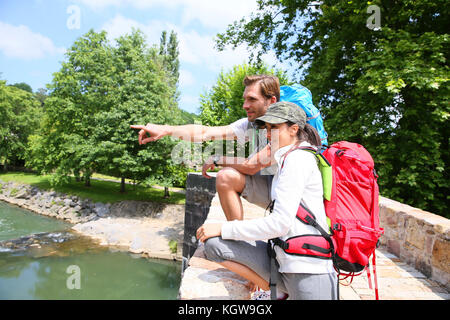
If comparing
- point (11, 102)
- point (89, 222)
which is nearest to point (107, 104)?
point (89, 222)

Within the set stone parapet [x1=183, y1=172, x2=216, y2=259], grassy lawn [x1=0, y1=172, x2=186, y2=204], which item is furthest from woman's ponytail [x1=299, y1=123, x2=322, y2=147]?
grassy lawn [x1=0, y1=172, x2=186, y2=204]

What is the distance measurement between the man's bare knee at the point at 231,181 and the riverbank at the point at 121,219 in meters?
11.8

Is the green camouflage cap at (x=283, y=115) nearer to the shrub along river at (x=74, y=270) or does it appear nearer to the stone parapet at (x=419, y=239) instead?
the stone parapet at (x=419, y=239)

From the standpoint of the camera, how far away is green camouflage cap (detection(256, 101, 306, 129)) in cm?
163

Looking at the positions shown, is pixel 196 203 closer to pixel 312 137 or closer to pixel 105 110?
pixel 312 137

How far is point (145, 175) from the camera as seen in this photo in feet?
57.7

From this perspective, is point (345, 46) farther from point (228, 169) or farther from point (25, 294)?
point (25, 294)

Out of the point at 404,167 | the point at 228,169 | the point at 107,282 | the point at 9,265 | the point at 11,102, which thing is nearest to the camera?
the point at 228,169

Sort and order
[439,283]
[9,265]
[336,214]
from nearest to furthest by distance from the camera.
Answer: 1. [336,214]
2. [439,283]
3. [9,265]

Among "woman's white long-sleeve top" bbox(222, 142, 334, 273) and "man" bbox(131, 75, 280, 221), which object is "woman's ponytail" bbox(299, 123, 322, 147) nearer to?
"woman's white long-sleeve top" bbox(222, 142, 334, 273)

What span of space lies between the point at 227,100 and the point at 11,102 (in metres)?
28.2

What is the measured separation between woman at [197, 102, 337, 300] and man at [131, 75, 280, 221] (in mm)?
440

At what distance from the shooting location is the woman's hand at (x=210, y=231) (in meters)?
1.67

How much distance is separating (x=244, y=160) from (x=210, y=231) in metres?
0.73
